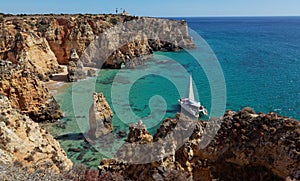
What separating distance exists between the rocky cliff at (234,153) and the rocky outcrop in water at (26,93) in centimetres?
1347

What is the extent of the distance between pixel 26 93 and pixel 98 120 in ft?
20.9

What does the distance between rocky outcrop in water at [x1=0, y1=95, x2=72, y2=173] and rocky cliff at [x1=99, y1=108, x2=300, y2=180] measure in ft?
6.30

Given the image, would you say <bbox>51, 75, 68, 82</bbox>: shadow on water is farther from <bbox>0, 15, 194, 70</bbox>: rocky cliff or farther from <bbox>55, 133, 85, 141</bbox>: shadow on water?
<bbox>55, 133, 85, 141</bbox>: shadow on water

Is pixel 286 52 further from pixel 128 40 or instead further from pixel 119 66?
pixel 119 66

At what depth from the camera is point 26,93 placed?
71.3 feet

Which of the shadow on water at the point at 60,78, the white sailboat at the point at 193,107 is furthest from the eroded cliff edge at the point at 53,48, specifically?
the white sailboat at the point at 193,107

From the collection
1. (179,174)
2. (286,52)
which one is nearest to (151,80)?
(179,174)

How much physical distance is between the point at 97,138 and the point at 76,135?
170 cm

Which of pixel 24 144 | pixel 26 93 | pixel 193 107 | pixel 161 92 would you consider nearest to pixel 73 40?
pixel 161 92

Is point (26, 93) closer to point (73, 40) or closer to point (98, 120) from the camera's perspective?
point (98, 120)

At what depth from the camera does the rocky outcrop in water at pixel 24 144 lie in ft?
28.4

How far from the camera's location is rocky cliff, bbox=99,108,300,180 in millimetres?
8594

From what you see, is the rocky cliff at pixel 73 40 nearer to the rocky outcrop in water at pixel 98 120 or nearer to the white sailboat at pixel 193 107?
the rocky outcrop in water at pixel 98 120

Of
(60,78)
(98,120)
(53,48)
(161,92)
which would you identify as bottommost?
(161,92)
